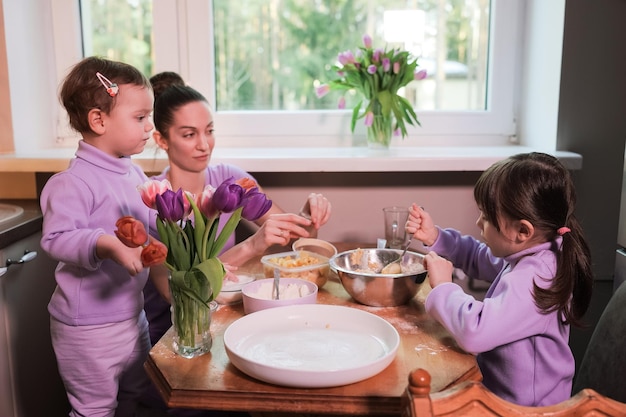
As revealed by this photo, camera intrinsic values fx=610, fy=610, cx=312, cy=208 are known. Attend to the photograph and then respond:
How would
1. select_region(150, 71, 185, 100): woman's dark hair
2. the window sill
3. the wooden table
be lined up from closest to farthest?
the wooden table → select_region(150, 71, 185, 100): woman's dark hair → the window sill

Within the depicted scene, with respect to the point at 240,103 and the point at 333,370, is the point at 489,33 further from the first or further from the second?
the point at 333,370

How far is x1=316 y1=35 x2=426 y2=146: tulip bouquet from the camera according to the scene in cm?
210

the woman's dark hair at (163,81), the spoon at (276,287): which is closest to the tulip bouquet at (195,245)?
the spoon at (276,287)

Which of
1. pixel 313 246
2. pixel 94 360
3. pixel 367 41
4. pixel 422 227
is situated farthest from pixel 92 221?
pixel 367 41

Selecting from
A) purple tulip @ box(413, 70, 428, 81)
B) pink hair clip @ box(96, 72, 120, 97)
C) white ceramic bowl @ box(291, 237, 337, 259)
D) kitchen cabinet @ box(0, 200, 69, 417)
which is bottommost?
kitchen cabinet @ box(0, 200, 69, 417)

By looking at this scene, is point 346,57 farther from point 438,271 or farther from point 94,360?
point 94,360

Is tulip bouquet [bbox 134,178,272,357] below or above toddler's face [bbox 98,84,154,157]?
below

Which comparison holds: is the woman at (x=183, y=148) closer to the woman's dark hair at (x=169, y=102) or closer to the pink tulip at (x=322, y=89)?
the woman's dark hair at (x=169, y=102)

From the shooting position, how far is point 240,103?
2.38 metres

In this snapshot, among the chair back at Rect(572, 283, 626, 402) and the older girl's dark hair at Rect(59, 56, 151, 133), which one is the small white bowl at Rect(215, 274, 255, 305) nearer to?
the older girl's dark hair at Rect(59, 56, 151, 133)

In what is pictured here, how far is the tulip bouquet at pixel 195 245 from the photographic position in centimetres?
104

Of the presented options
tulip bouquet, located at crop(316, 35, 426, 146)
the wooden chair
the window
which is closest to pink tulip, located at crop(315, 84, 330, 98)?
tulip bouquet, located at crop(316, 35, 426, 146)

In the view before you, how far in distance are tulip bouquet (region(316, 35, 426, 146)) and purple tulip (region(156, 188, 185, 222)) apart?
1230 mm

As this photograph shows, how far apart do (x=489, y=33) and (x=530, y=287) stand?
1.45 metres
